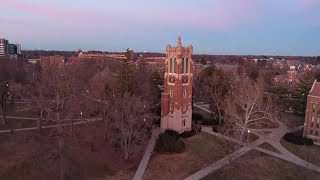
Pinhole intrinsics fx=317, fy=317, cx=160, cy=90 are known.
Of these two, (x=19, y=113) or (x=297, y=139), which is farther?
(x=19, y=113)

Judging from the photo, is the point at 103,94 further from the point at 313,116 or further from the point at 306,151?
the point at 313,116

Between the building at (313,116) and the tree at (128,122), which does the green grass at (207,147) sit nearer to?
the tree at (128,122)

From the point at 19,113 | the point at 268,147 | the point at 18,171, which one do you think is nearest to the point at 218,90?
the point at 268,147

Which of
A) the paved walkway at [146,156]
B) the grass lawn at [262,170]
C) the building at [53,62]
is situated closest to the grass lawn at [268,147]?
the grass lawn at [262,170]

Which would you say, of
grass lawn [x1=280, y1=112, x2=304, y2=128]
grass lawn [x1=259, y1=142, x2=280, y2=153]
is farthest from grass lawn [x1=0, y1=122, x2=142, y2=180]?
grass lawn [x1=280, y1=112, x2=304, y2=128]

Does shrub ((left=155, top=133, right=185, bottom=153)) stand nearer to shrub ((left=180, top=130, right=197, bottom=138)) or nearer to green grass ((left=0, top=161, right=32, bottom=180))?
shrub ((left=180, top=130, right=197, bottom=138))

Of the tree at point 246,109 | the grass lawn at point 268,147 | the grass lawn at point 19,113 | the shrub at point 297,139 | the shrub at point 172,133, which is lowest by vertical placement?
the grass lawn at point 268,147

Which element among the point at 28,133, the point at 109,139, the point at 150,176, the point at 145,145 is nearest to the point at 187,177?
the point at 150,176
